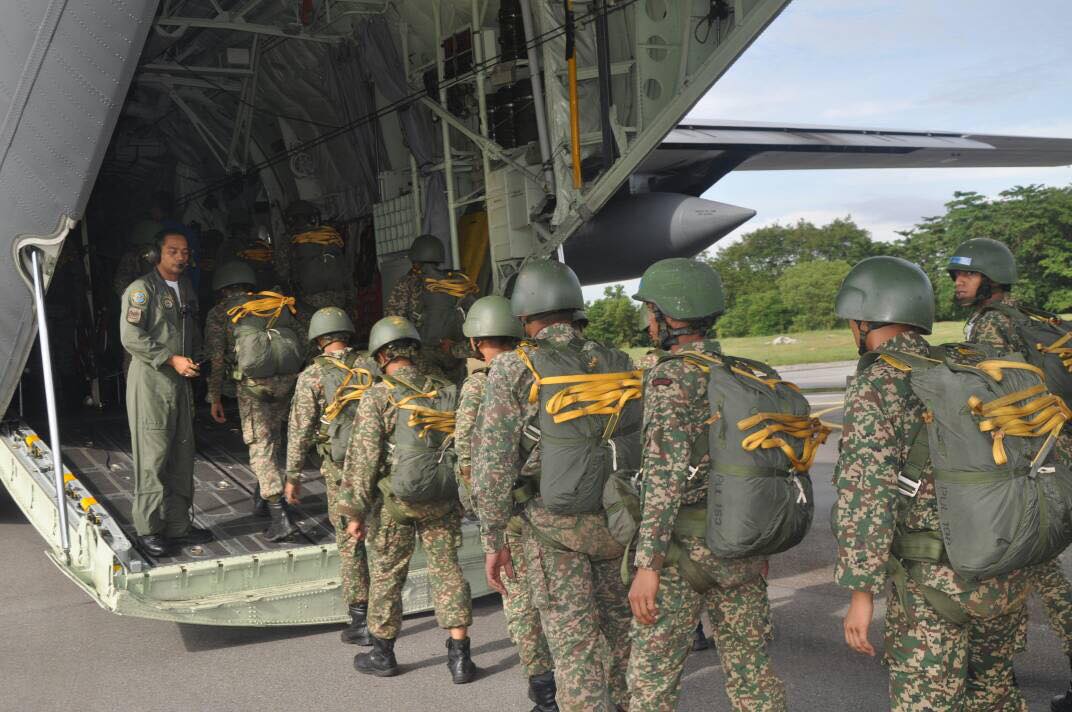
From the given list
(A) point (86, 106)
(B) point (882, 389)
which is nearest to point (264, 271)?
(A) point (86, 106)

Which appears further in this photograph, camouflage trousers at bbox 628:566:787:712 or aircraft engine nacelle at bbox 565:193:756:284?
aircraft engine nacelle at bbox 565:193:756:284

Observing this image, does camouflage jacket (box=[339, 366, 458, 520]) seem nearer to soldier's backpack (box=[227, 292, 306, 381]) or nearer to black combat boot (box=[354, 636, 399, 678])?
black combat boot (box=[354, 636, 399, 678])

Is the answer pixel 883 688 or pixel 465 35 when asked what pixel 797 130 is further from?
pixel 883 688

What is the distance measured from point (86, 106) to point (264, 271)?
186 inches

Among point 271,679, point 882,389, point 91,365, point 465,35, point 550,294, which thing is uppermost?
point 465,35

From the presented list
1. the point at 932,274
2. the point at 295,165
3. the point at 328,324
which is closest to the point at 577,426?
the point at 328,324

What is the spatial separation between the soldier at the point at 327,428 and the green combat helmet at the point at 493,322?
108 cm

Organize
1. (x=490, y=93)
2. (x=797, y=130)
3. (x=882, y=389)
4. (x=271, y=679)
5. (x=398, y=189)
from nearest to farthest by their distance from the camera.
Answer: (x=882, y=389) → (x=271, y=679) → (x=490, y=93) → (x=398, y=189) → (x=797, y=130)

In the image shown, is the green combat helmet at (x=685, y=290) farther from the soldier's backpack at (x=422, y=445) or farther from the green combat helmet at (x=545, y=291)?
the soldier's backpack at (x=422, y=445)

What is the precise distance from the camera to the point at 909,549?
294 centimetres

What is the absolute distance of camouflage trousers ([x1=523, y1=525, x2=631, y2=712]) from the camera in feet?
11.9

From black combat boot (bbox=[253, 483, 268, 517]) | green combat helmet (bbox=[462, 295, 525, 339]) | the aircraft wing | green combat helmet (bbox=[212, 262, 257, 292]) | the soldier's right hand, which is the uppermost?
the aircraft wing

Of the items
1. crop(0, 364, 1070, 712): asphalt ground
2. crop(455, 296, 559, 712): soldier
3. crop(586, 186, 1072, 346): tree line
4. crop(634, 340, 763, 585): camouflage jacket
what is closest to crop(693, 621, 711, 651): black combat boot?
crop(0, 364, 1070, 712): asphalt ground

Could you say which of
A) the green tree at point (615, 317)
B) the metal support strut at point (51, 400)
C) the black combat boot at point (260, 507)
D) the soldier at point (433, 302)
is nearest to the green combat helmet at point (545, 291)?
the metal support strut at point (51, 400)
